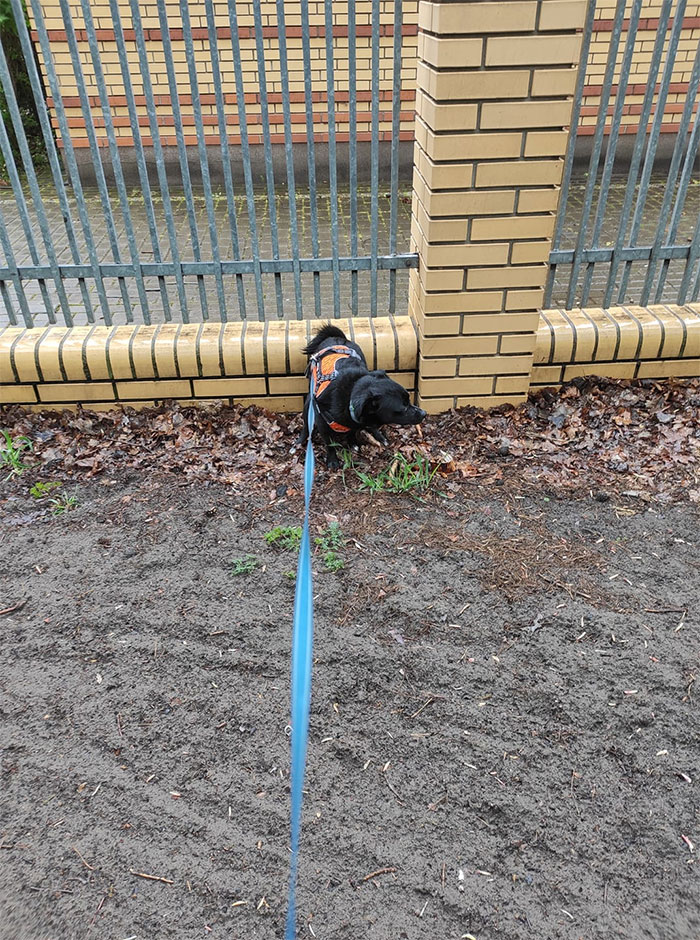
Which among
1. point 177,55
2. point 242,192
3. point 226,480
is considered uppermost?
point 177,55

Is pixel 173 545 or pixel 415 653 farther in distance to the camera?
pixel 173 545

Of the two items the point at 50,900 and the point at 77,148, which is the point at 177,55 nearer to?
the point at 77,148

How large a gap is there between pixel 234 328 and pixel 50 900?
2.81 meters

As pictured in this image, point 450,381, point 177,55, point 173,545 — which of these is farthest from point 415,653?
point 177,55

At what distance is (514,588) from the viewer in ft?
9.04

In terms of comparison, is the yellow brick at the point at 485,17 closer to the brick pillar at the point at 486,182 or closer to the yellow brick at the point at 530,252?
the brick pillar at the point at 486,182

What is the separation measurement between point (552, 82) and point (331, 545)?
7.45 feet

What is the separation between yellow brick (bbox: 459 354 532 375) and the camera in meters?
3.68

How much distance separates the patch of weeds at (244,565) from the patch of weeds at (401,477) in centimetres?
70

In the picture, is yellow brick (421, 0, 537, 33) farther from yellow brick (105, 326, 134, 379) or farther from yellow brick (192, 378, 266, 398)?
yellow brick (105, 326, 134, 379)

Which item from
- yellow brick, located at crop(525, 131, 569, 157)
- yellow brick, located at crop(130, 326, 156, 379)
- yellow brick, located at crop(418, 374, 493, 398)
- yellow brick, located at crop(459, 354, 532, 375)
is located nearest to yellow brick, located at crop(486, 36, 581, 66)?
yellow brick, located at crop(525, 131, 569, 157)

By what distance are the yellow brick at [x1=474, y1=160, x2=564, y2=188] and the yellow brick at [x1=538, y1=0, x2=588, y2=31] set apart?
53 cm

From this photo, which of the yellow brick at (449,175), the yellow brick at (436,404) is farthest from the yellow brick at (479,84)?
the yellow brick at (436,404)

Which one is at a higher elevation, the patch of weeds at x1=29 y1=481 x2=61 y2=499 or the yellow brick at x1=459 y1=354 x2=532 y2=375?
the yellow brick at x1=459 y1=354 x2=532 y2=375
